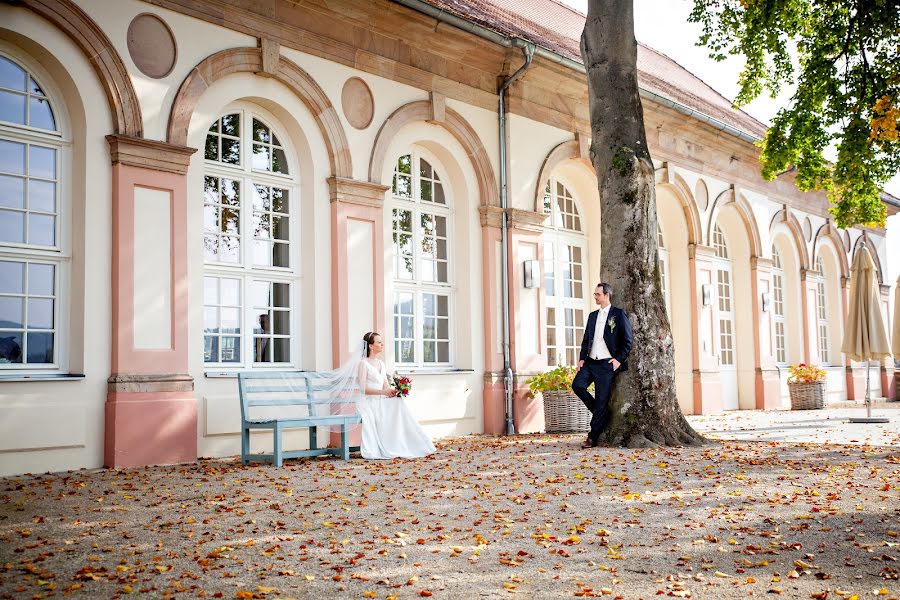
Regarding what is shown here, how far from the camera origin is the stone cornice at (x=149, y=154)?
9.05m

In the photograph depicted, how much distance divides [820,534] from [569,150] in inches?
392

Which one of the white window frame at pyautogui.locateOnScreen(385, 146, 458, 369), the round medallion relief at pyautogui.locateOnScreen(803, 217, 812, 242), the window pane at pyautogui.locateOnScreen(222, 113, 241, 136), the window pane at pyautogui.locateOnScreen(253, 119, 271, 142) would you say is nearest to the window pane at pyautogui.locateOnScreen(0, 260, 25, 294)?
the window pane at pyautogui.locateOnScreen(222, 113, 241, 136)

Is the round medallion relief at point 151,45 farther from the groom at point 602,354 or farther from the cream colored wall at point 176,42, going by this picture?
the groom at point 602,354

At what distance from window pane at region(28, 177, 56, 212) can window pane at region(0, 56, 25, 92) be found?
913 millimetres

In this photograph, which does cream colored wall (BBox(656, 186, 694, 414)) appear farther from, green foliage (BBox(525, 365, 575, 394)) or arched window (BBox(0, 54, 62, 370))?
arched window (BBox(0, 54, 62, 370))

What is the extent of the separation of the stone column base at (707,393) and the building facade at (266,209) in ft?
11.1

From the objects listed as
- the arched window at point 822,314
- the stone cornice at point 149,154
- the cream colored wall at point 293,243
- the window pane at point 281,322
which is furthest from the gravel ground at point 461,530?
the arched window at point 822,314

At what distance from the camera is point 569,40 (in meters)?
17.6

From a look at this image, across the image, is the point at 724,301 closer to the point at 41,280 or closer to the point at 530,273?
the point at 530,273

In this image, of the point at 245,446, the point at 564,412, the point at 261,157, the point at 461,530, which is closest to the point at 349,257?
the point at 261,157

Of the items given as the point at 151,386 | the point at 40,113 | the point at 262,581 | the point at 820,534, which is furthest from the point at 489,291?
the point at 262,581

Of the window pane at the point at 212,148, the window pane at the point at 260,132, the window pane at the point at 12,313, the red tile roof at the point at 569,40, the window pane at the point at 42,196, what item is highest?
the red tile roof at the point at 569,40

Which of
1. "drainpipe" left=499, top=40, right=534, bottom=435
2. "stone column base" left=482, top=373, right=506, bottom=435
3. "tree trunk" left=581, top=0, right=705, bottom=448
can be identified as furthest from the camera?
"drainpipe" left=499, top=40, right=534, bottom=435

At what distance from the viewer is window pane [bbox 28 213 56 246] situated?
876 centimetres
